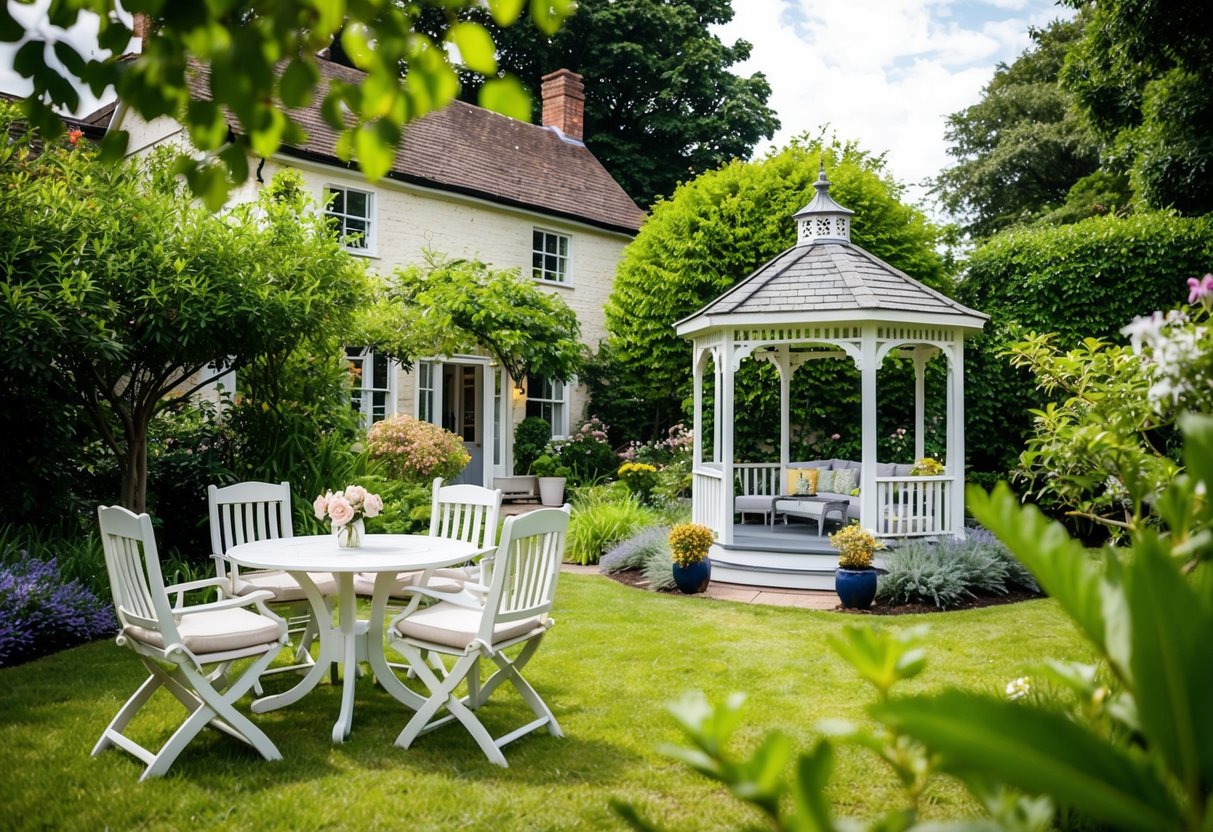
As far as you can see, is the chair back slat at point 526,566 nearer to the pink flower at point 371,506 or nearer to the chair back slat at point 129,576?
the pink flower at point 371,506

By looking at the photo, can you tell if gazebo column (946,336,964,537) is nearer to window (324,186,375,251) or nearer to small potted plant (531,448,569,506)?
small potted plant (531,448,569,506)

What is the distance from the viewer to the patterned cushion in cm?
1170

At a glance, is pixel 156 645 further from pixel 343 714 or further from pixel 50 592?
pixel 50 592

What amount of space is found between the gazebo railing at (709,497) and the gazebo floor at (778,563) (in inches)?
12.6

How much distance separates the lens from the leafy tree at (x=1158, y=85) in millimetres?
12180

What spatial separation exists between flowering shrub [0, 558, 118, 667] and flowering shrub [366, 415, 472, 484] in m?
5.43

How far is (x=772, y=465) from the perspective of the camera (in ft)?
40.4

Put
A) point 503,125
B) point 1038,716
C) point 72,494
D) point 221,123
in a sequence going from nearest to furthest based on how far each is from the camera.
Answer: point 1038,716 → point 221,123 → point 72,494 → point 503,125

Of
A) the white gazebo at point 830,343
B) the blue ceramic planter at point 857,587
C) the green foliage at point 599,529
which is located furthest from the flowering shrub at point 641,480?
the blue ceramic planter at point 857,587

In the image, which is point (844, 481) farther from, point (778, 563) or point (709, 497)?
point (778, 563)

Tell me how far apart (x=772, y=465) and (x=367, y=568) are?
8.19 m

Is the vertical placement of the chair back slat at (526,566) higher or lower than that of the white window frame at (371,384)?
lower

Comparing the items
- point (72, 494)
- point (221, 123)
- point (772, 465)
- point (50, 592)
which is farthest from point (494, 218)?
point (221, 123)

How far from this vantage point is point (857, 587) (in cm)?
839
